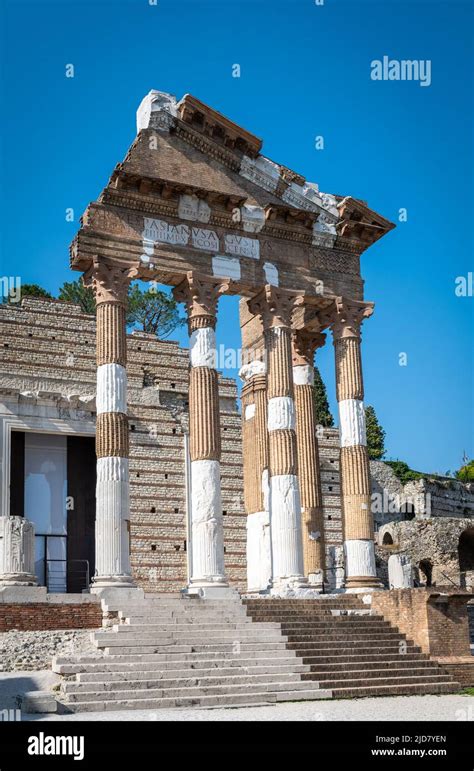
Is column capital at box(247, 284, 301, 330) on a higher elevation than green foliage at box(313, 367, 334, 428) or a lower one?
lower

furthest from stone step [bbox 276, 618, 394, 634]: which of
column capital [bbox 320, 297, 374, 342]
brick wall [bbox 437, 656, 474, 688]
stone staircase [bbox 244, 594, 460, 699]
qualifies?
column capital [bbox 320, 297, 374, 342]

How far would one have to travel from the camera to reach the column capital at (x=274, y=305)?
2489 centimetres

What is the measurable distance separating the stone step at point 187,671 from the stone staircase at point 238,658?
0.02 m

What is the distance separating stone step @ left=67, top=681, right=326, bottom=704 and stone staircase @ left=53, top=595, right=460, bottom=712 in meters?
0.02

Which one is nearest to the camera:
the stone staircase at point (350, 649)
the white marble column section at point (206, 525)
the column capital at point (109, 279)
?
Result: the stone staircase at point (350, 649)

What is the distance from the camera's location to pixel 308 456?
2666cm

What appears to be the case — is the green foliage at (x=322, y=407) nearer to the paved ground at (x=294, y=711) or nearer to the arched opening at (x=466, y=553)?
the arched opening at (x=466, y=553)

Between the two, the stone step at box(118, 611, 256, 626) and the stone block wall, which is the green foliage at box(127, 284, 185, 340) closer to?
the stone block wall

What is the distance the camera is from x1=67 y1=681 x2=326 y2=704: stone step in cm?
1551

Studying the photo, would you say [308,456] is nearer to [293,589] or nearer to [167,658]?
[293,589]

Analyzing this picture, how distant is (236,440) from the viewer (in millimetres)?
33406

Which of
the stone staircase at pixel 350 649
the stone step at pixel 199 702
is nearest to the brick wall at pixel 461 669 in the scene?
the stone staircase at pixel 350 649
